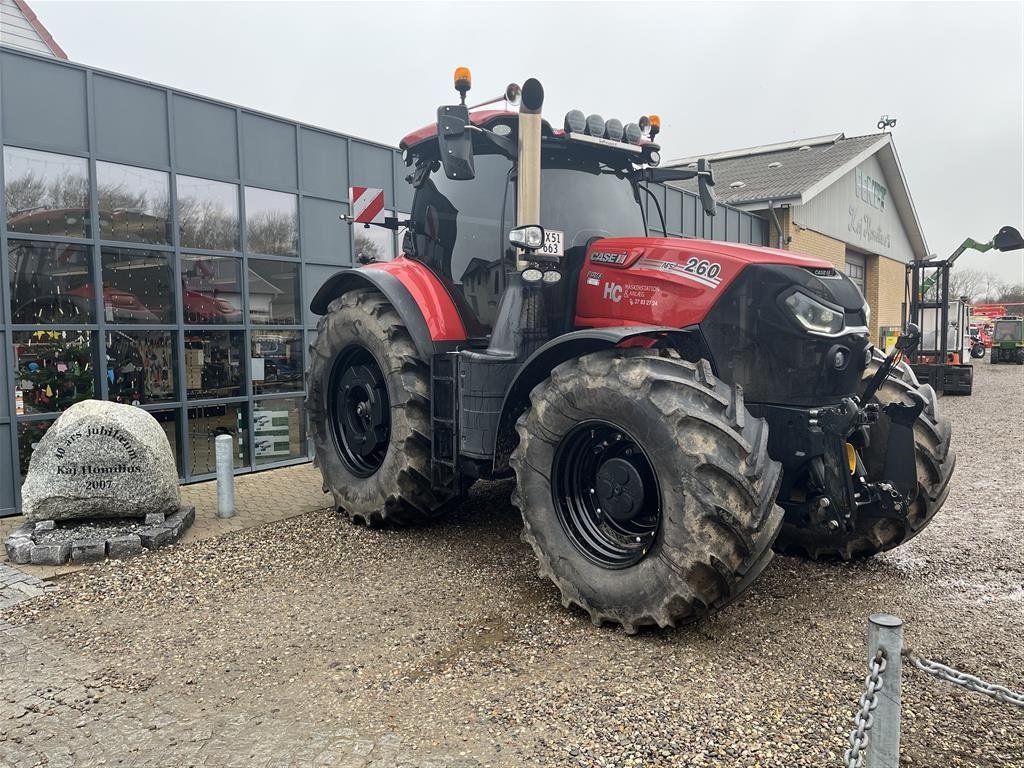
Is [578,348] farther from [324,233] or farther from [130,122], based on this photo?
[324,233]

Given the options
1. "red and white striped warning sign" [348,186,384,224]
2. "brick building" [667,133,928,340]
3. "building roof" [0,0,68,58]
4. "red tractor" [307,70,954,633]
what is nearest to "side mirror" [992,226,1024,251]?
"brick building" [667,133,928,340]

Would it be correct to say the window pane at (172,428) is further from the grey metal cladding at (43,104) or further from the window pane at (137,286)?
the grey metal cladding at (43,104)

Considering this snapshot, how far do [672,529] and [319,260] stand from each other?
6.39m

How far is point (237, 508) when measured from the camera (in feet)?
21.5

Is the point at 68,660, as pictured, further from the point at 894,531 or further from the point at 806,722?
the point at 894,531

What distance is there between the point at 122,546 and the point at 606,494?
341 centimetres

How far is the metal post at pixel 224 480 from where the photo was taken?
6.21 meters

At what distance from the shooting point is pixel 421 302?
5.23 m

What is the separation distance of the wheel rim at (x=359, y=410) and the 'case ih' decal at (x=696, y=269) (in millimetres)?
2330

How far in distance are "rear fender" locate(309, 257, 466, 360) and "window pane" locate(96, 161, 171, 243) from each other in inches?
106

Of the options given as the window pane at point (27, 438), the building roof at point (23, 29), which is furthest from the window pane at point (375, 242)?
the building roof at point (23, 29)

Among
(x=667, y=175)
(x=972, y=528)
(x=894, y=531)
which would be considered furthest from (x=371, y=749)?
(x=972, y=528)

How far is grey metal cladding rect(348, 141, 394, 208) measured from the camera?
29.1ft

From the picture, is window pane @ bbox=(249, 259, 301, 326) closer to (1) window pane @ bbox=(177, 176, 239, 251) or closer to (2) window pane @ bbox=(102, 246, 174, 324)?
(1) window pane @ bbox=(177, 176, 239, 251)
